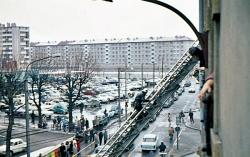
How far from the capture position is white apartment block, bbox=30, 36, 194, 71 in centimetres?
13488

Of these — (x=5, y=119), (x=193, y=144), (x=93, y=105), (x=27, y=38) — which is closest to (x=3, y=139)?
(x=5, y=119)

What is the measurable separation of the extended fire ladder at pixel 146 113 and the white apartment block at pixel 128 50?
370ft

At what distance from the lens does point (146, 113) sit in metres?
12.4

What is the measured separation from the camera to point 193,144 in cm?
2606

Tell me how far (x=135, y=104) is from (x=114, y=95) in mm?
43045

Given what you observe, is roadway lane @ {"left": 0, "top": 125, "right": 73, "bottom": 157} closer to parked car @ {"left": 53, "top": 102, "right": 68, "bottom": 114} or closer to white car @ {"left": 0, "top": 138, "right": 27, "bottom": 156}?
white car @ {"left": 0, "top": 138, "right": 27, "bottom": 156}

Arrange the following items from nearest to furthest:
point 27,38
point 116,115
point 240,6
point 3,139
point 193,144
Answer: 1. point 240,6
2. point 193,144
3. point 3,139
4. point 116,115
5. point 27,38

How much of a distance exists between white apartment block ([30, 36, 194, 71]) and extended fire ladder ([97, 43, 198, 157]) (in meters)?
113

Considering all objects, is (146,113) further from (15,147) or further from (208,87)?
(15,147)

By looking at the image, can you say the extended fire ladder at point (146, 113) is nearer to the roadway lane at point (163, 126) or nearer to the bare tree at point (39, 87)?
the roadway lane at point (163, 126)

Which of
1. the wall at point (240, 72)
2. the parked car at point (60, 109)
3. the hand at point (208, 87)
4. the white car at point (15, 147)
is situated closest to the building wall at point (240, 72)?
the wall at point (240, 72)

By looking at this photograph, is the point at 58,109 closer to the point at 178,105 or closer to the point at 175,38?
the point at 178,105

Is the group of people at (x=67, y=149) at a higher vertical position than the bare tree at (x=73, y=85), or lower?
lower

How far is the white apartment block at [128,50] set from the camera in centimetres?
13488
